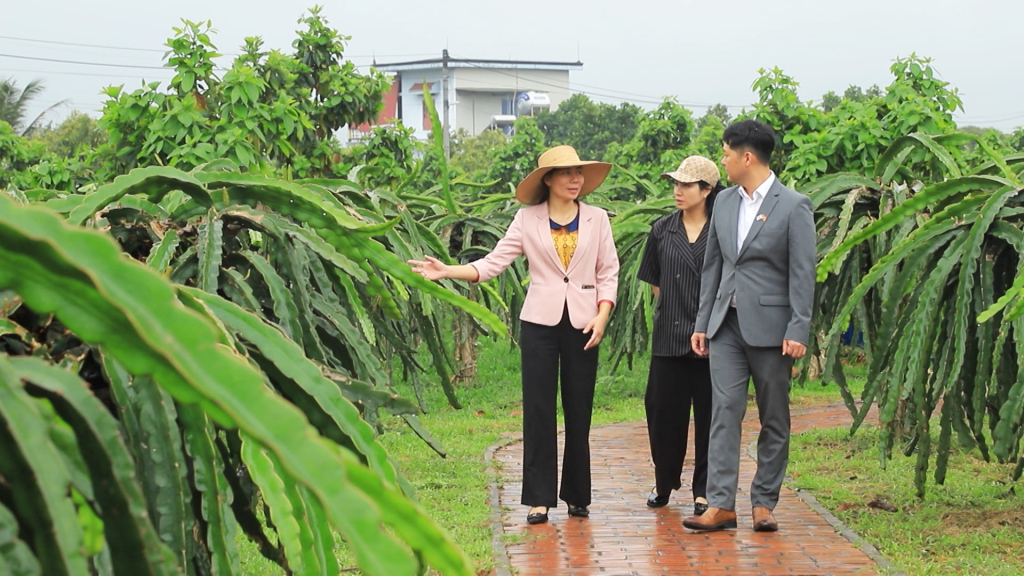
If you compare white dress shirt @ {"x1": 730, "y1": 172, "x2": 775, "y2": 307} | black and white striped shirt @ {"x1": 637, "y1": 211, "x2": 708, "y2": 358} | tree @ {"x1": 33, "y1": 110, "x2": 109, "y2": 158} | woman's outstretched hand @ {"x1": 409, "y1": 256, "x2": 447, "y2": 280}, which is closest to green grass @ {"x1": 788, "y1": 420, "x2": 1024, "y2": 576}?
black and white striped shirt @ {"x1": 637, "y1": 211, "x2": 708, "y2": 358}

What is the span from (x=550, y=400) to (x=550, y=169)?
1311 mm

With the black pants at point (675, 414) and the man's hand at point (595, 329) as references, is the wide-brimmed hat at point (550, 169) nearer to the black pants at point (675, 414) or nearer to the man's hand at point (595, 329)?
the man's hand at point (595, 329)

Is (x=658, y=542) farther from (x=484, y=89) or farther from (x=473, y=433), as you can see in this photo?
(x=484, y=89)

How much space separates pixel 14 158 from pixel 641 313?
11.2 metres

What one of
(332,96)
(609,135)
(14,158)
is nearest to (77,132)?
(609,135)

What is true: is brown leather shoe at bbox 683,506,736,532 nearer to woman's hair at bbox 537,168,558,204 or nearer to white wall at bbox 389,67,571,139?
woman's hair at bbox 537,168,558,204

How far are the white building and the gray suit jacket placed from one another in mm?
92510

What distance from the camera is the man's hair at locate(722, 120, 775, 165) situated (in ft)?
21.3

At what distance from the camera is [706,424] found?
735 centimetres

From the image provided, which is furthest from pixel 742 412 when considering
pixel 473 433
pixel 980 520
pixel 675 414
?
pixel 473 433

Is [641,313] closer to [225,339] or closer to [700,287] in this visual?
[700,287]

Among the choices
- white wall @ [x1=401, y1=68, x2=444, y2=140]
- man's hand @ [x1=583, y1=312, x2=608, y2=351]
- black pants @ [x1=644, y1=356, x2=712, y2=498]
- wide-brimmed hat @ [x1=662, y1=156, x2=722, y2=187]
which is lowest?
black pants @ [x1=644, y1=356, x2=712, y2=498]

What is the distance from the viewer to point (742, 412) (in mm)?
6547

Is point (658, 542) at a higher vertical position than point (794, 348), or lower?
lower
